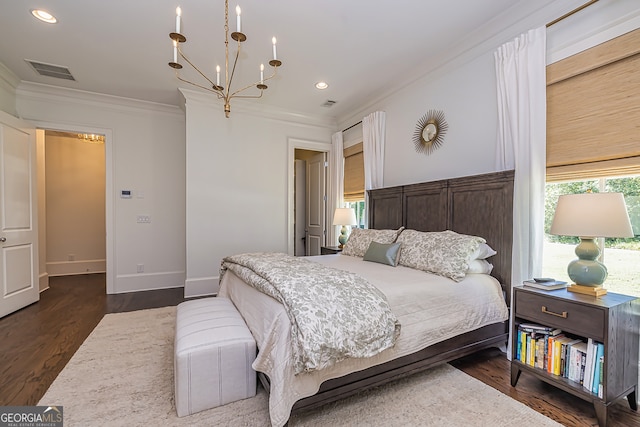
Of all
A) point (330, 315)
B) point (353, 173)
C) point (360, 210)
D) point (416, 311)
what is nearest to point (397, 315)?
point (416, 311)

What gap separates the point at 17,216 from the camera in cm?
354

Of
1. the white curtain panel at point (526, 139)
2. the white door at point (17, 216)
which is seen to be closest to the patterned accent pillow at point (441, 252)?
the white curtain panel at point (526, 139)

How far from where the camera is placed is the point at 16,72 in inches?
140

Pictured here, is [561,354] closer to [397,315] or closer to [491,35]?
[397,315]

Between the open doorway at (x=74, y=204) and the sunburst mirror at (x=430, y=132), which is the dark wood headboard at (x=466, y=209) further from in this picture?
the open doorway at (x=74, y=204)

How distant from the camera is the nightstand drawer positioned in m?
1.61

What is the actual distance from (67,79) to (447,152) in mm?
4831

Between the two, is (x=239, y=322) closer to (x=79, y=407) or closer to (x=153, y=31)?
(x=79, y=407)

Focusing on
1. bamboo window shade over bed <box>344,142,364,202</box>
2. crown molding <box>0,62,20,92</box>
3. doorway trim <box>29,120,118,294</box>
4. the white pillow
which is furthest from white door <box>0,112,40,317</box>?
the white pillow

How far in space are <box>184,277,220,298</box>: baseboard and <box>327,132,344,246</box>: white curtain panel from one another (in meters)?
2.04

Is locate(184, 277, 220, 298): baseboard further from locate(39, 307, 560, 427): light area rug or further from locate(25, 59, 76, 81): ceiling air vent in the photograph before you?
locate(25, 59, 76, 81): ceiling air vent

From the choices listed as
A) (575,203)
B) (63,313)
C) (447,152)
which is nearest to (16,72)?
(63,313)

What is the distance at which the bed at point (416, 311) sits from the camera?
1.54 metres

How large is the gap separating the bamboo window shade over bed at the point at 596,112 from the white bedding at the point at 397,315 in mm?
1107
